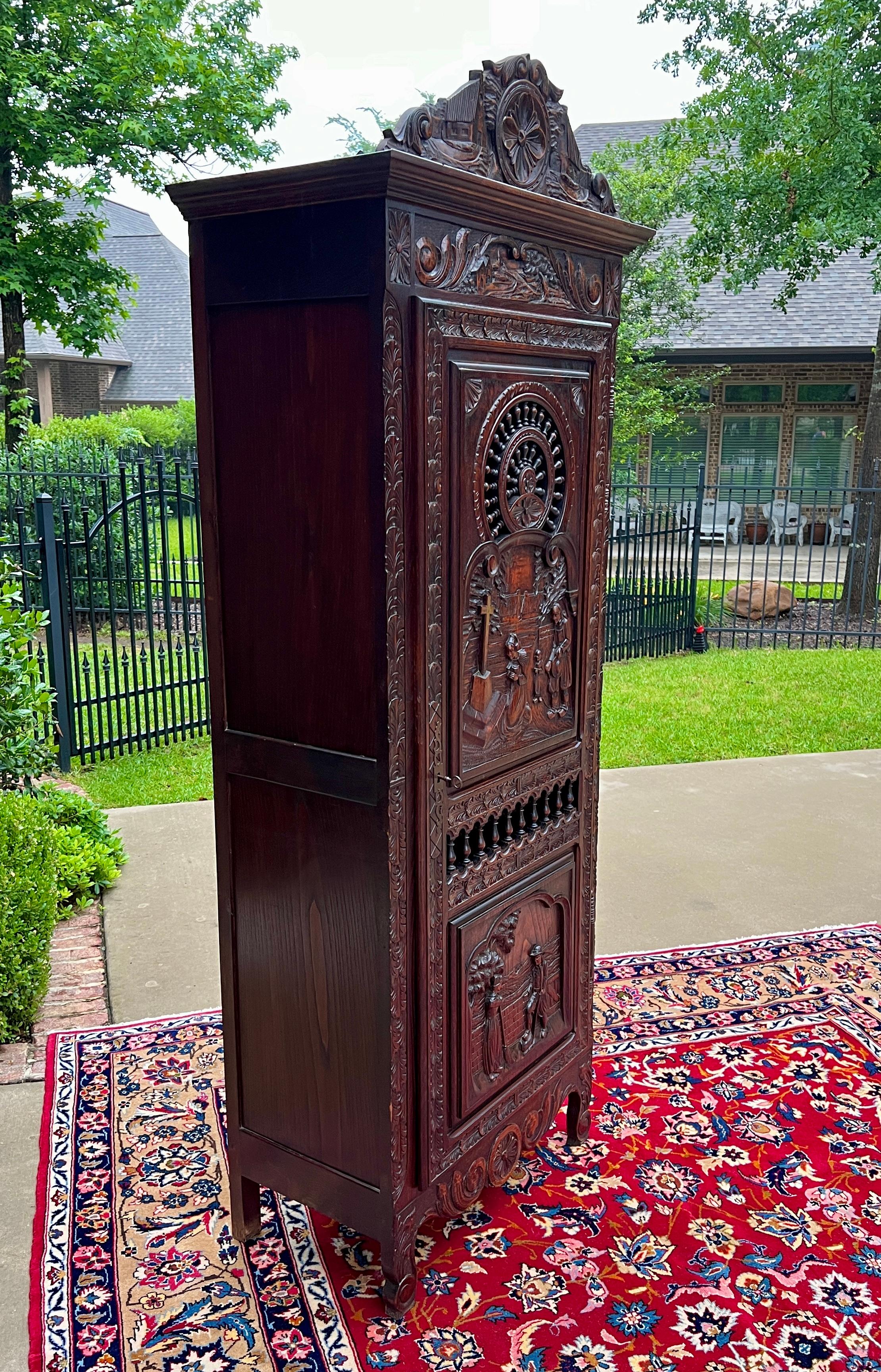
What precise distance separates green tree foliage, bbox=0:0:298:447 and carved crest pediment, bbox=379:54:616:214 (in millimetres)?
12386

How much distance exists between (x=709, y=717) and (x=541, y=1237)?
5.86 meters

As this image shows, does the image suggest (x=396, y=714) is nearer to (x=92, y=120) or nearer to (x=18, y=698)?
(x=18, y=698)

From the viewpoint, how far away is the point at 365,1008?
2131 millimetres

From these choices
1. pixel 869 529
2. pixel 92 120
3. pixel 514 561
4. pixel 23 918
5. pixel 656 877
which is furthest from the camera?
pixel 92 120

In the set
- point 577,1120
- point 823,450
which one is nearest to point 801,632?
point 823,450

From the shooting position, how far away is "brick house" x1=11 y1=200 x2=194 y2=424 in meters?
24.2

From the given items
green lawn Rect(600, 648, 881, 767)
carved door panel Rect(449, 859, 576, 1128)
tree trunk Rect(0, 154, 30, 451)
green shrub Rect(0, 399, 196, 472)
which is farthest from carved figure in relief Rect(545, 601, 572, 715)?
tree trunk Rect(0, 154, 30, 451)

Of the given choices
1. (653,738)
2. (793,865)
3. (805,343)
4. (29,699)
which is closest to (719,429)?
(805,343)

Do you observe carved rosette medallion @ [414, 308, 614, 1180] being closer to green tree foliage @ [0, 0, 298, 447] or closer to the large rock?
the large rock

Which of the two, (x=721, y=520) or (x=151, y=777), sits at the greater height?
(x=721, y=520)

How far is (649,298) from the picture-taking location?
15492 millimetres

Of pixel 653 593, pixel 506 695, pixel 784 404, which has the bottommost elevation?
pixel 653 593

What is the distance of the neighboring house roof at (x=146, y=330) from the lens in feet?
84.6

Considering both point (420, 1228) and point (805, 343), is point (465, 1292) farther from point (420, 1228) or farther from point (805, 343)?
point (805, 343)
